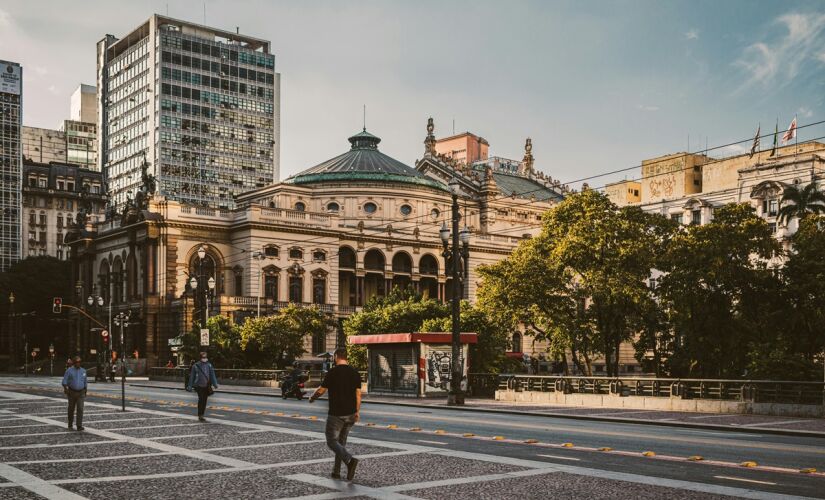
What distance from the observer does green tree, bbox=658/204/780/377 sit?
4016 cm

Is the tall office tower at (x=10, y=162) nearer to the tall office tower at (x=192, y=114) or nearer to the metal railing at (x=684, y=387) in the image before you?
the tall office tower at (x=192, y=114)

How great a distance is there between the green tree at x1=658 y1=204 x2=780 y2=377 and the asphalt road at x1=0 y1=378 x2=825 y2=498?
13.6 m

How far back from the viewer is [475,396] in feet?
141

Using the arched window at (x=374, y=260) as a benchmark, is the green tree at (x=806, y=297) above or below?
below

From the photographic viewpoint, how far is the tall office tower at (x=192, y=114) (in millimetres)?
141375

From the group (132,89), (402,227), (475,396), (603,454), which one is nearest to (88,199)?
(132,89)

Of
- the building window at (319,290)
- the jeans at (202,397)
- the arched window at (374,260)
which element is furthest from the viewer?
the arched window at (374,260)

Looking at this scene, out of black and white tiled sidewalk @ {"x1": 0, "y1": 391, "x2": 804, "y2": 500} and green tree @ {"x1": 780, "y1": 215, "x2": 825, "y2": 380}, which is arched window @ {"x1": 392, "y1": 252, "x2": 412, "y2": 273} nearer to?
green tree @ {"x1": 780, "y1": 215, "x2": 825, "y2": 380}

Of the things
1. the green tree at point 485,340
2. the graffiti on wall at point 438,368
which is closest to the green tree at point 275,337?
the green tree at point 485,340

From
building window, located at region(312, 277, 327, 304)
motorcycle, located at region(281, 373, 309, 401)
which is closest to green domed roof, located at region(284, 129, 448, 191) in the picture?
building window, located at region(312, 277, 327, 304)

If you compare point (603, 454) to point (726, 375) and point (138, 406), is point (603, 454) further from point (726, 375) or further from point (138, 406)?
point (726, 375)

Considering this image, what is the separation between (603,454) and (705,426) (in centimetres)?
922

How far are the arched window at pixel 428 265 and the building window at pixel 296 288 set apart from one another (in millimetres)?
17886

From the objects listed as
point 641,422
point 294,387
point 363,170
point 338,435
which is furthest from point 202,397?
point 363,170
